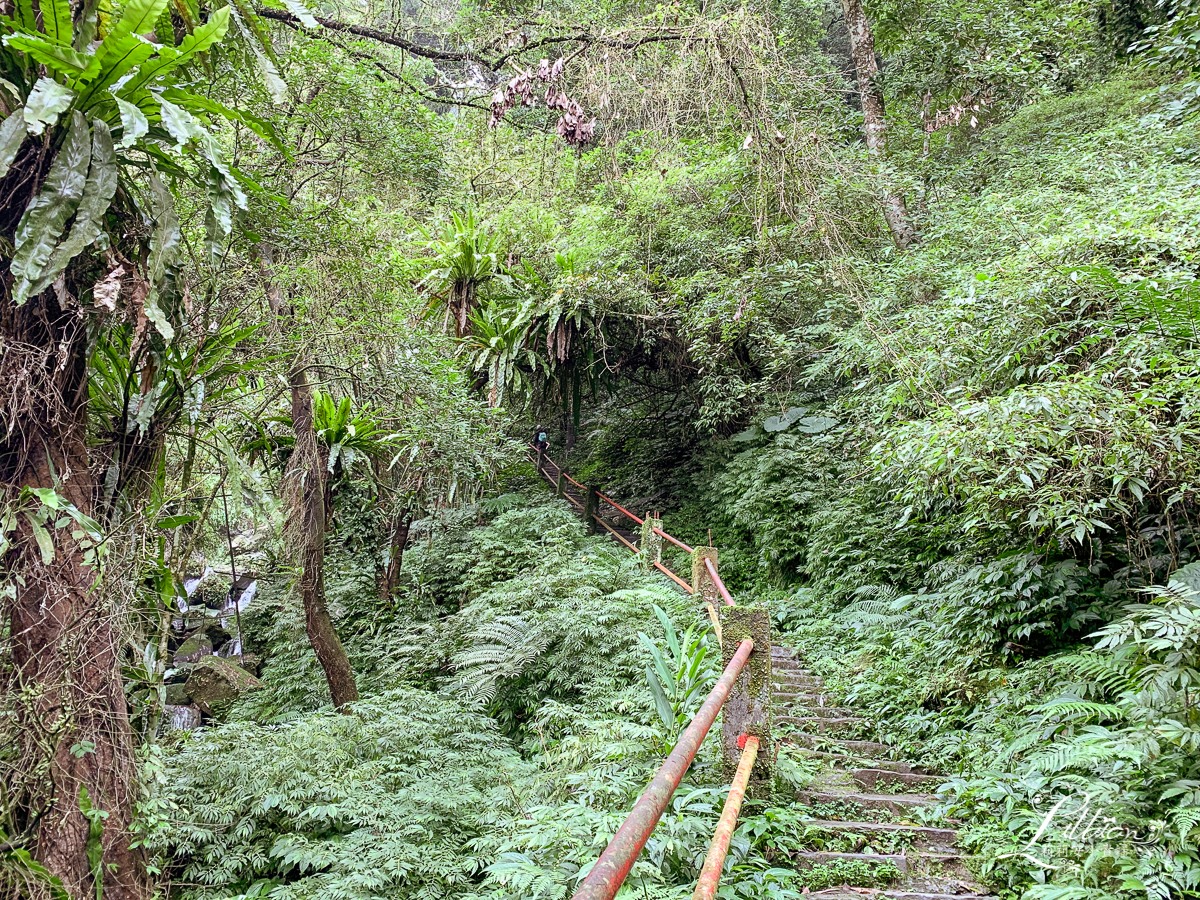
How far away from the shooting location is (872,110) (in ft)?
30.3

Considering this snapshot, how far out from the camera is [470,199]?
12.1 metres

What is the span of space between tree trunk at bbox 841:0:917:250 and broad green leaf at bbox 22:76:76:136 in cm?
826

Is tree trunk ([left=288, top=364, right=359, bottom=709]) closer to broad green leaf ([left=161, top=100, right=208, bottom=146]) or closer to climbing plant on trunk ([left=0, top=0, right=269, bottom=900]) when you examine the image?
climbing plant on trunk ([left=0, top=0, right=269, bottom=900])

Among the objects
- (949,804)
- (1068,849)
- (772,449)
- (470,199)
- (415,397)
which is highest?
(470,199)

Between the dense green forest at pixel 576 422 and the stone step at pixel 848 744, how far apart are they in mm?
63

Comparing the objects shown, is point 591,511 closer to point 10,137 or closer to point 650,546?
point 650,546

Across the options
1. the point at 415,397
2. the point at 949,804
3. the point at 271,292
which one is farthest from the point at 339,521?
the point at 949,804

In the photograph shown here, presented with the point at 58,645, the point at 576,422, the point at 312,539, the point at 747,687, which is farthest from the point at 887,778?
the point at 576,422

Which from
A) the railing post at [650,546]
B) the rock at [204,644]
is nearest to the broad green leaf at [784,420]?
the railing post at [650,546]

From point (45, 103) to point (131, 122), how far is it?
0.89ft

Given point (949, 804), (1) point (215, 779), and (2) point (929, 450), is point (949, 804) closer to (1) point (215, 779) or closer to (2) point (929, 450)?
(2) point (929, 450)

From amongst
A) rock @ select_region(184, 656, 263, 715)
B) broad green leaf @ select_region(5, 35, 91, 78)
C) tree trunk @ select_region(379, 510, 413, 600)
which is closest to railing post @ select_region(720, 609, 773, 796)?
broad green leaf @ select_region(5, 35, 91, 78)

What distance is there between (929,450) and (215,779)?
5138mm

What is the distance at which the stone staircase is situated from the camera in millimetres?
2729
